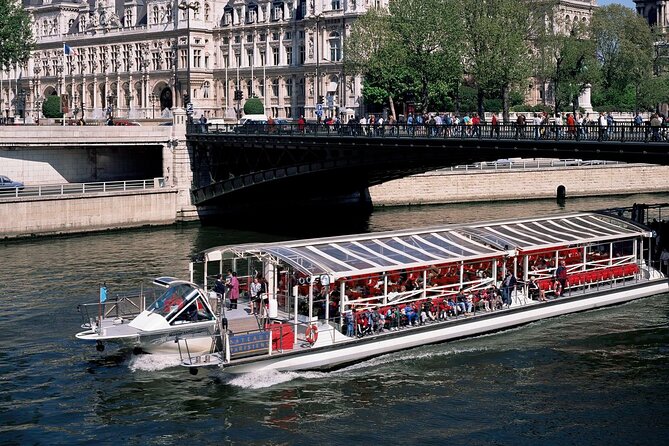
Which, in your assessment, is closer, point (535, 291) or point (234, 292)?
point (234, 292)

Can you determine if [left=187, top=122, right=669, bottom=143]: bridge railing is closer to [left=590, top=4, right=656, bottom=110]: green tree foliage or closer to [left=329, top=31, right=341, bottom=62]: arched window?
[left=590, top=4, right=656, bottom=110]: green tree foliage

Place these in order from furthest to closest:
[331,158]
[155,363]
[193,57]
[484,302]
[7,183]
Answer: [193,57]
[7,183]
[331,158]
[484,302]
[155,363]

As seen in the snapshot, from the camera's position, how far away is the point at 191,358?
3212 cm

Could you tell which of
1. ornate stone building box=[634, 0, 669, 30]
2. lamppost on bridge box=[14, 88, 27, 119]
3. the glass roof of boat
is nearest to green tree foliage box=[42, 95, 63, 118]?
lamppost on bridge box=[14, 88, 27, 119]

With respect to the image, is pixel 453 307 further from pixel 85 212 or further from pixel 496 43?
pixel 496 43

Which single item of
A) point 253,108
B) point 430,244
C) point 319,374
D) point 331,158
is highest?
point 253,108

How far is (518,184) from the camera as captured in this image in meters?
87.4

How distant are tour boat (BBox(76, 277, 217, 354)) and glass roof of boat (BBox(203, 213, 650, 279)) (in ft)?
7.45

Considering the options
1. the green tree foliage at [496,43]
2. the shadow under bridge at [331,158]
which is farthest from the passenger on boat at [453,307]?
the green tree foliage at [496,43]

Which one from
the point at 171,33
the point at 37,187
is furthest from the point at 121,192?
the point at 171,33

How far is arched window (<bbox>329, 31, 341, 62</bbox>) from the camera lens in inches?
4938

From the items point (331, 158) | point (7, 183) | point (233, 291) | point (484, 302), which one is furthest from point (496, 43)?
point (233, 291)

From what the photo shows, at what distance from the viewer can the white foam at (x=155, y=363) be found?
33969 mm

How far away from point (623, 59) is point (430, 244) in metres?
80.5
